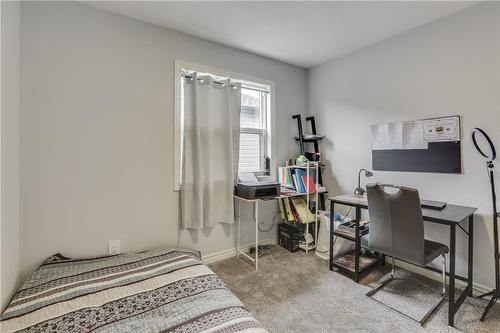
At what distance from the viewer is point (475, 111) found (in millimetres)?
1938

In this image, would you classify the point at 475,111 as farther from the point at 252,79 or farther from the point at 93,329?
the point at 93,329

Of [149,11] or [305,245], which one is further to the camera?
[305,245]

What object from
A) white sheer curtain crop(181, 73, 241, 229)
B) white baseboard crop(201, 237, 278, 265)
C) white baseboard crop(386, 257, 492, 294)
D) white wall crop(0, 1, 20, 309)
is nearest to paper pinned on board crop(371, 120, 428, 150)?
white baseboard crop(386, 257, 492, 294)

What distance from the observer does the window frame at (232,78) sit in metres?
2.32

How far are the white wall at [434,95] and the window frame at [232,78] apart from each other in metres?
0.83

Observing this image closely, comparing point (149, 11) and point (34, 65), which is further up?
point (149, 11)

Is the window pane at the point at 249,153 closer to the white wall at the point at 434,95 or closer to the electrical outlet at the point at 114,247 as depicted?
the white wall at the point at 434,95

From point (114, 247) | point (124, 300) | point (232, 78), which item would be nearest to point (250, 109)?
point (232, 78)

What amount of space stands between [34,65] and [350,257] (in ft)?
10.8

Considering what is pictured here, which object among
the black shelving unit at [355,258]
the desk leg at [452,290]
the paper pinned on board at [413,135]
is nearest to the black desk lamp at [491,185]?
the desk leg at [452,290]

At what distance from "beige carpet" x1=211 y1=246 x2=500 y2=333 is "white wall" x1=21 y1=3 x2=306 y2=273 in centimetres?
79

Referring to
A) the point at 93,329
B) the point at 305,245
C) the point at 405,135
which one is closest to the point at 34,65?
the point at 93,329

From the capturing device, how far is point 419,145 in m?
2.24

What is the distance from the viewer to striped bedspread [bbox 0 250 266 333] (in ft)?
3.75
